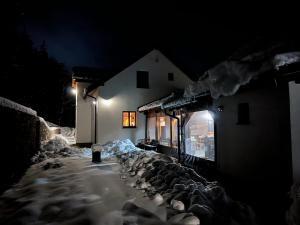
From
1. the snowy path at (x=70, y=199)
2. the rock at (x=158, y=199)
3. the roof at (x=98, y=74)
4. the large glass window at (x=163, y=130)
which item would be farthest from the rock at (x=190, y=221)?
the roof at (x=98, y=74)

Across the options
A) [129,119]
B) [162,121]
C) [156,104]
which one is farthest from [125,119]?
[156,104]

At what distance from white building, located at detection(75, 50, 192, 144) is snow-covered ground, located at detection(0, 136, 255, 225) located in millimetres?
6945

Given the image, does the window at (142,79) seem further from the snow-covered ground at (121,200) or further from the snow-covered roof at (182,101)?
the snow-covered ground at (121,200)

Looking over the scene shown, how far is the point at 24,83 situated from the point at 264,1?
913 inches

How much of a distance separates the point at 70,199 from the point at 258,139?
4.52m

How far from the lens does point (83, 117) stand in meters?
14.8

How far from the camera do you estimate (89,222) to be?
10.1ft

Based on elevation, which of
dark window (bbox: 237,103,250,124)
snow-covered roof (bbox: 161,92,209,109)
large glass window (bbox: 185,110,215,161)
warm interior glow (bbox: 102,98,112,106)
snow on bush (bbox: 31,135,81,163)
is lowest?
snow on bush (bbox: 31,135,81,163)

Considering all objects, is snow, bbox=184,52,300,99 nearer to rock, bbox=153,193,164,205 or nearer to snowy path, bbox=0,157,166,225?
rock, bbox=153,193,164,205

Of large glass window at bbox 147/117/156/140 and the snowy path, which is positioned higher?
large glass window at bbox 147/117/156/140

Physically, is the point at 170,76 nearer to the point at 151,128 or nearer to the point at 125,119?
the point at 151,128

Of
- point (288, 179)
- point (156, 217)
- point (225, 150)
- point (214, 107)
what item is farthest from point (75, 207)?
point (214, 107)

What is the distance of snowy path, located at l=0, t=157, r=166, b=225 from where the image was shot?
3.27m

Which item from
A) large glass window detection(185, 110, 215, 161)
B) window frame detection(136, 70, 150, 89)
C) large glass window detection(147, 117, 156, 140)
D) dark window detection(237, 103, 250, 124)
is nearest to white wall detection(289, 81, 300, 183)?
dark window detection(237, 103, 250, 124)
